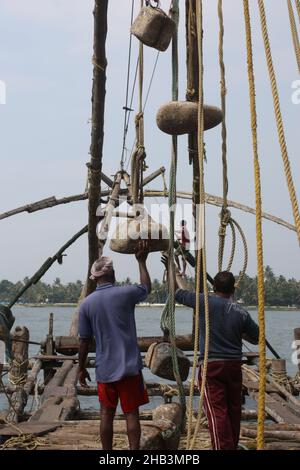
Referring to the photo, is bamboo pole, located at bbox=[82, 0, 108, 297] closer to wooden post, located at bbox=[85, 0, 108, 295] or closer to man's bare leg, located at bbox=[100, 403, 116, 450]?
wooden post, located at bbox=[85, 0, 108, 295]

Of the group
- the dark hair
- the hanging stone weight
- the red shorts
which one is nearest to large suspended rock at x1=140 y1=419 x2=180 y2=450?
the red shorts

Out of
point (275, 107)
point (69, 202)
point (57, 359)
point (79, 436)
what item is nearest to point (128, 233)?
point (79, 436)

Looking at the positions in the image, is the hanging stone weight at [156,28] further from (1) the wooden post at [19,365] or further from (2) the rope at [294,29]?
(1) the wooden post at [19,365]

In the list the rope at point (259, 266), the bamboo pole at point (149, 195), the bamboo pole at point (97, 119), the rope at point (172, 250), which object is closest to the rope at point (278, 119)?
the rope at point (259, 266)

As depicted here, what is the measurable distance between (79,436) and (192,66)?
3.92m

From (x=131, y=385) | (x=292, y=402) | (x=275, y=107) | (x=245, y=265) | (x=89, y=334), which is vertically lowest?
(x=292, y=402)

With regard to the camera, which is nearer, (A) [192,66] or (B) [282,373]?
(A) [192,66]

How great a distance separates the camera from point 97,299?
430cm

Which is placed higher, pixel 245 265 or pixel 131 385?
pixel 245 265

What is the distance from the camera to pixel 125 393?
4.26 meters

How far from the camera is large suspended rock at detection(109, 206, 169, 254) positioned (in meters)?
4.99
